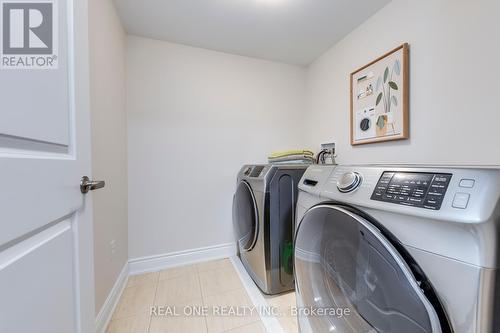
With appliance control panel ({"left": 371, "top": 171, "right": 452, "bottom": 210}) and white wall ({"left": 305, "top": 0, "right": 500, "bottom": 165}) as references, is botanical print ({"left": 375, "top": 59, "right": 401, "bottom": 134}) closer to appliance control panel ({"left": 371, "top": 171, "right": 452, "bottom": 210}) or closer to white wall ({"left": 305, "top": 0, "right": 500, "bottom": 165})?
white wall ({"left": 305, "top": 0, "right": 500, "bottom": 165})

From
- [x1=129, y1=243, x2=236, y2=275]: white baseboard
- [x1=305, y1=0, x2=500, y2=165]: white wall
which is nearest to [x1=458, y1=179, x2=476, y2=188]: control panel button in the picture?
[x1=305, y1=0, x2=500, y2=165]: white wall

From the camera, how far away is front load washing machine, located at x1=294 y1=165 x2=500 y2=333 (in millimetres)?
366

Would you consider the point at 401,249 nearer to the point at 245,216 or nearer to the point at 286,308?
the point at 286,308

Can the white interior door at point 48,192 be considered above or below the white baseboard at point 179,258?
above

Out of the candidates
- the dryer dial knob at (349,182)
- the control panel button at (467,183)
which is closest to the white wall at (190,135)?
the dryer dial knob at (349,182)

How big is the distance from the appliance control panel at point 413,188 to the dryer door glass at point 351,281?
0.10 m

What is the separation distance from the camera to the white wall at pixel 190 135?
1657 millimetres

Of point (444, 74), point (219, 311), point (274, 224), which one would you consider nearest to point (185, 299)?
point (219, 311)

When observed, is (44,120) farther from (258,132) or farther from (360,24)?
(360,24)

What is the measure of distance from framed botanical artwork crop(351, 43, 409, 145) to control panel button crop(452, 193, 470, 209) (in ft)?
3.32

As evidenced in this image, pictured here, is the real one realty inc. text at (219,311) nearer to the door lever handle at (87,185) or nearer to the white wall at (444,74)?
the door lever handle at (87,185)

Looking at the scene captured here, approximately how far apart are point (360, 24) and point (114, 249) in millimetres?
2416

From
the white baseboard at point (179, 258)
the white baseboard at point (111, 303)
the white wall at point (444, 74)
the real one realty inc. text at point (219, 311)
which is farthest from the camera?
the white baseboard at point (179, 258)

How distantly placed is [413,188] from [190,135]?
1648 mm
